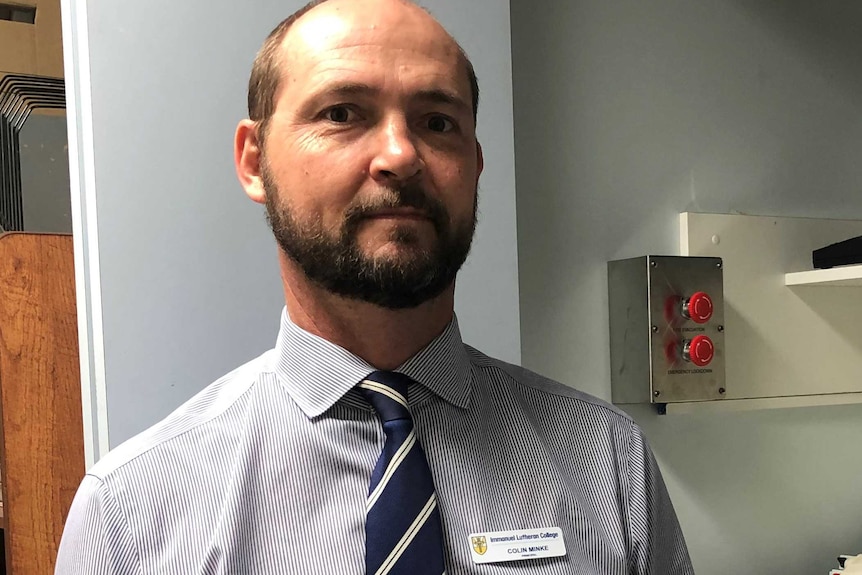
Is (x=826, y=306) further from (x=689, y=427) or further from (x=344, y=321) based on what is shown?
(x=344, y=321)

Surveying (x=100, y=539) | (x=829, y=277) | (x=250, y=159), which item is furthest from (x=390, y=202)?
(x=829, y=277)

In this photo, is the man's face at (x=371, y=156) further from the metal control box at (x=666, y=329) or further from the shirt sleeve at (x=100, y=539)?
the metal control box at (x=666, y=329)

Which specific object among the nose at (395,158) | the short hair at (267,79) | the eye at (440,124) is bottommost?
the nose at (395,158)

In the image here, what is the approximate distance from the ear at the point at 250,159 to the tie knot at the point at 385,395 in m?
0.24

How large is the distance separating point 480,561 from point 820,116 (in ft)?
4.68

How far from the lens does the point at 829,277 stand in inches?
59.1

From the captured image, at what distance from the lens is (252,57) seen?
39.6 inches

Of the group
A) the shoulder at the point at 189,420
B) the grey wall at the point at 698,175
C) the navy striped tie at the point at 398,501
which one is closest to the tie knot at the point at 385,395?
the navy striped tie at the point at 398,501

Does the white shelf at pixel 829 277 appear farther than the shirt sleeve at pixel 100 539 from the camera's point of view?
Yes

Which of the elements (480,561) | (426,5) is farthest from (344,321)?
(426,5)

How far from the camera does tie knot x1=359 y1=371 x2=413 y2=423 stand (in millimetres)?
779

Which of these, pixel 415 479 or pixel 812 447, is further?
pixel 812 447

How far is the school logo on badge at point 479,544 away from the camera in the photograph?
0.75m

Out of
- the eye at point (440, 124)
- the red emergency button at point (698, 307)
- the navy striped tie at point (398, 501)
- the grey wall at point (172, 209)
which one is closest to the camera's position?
the navy striped tie at point (398, 501)
